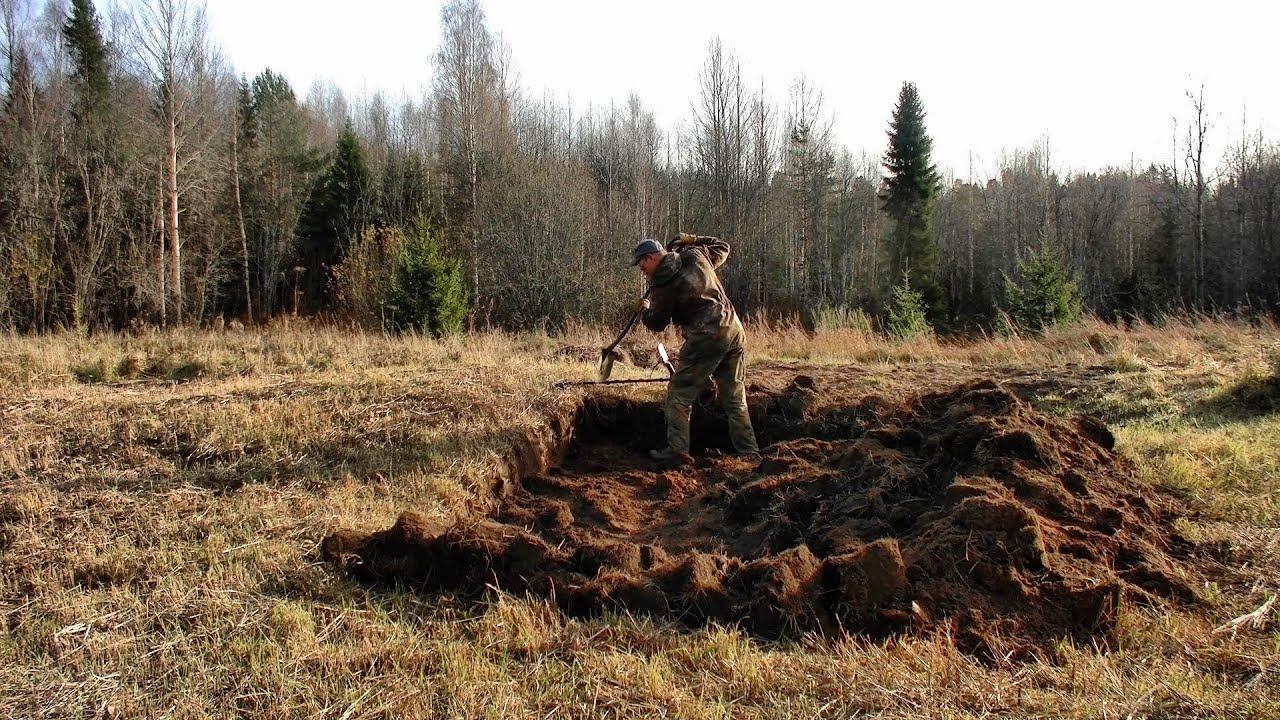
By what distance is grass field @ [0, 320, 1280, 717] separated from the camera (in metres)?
2.80

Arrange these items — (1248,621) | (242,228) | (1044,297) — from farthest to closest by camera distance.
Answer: (242,228) → (1044,297) → (1248,621)

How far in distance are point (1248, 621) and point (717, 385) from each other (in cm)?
420

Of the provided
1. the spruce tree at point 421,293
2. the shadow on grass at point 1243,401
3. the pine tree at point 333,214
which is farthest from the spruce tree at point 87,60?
the shadow on grass at point 1243,401

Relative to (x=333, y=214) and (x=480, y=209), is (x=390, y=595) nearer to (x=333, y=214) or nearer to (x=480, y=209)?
(x=480, y=209)

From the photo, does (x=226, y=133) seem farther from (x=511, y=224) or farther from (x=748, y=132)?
(x=748, y=132)

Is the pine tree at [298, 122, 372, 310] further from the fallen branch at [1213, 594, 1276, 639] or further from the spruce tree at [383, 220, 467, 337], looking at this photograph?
the fallen branch at [1213, 594, 1276, 639]

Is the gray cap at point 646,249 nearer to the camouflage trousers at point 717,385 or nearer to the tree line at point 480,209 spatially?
the camouflage trousers at point 717,385

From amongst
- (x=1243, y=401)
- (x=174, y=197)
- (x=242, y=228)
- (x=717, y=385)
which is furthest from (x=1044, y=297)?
(x=242, y=228)

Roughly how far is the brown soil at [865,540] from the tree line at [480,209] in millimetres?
13822

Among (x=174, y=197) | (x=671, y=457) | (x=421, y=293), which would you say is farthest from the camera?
(x=174, y=197)

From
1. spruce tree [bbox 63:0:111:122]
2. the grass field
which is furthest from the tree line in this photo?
the grass field

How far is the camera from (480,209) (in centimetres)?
2406

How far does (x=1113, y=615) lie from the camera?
3.21 meters

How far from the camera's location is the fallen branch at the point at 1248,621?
3.08 m
